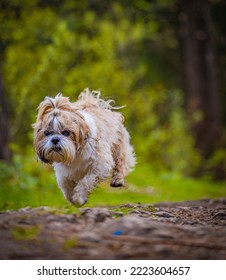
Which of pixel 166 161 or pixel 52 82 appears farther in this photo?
pixel 166 161

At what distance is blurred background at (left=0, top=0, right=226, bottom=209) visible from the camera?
1361cm

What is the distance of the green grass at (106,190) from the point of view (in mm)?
10570

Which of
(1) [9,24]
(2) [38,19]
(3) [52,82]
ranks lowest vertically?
(3) [52,82]

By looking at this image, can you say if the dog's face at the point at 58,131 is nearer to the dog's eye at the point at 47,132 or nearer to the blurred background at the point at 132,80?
the dog's eye at the point at 47,132

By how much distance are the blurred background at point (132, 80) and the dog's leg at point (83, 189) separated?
1.61 metres

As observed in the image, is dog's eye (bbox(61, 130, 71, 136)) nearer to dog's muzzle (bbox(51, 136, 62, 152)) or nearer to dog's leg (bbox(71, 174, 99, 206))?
dog's muzzle (bbox(51, 136, 62, 152))

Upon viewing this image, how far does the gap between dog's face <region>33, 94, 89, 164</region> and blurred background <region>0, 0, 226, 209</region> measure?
1855 millimetres

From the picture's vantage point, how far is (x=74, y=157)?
7.82m

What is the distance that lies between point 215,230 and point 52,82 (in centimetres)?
929

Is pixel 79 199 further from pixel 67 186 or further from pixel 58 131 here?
pixel 58 131

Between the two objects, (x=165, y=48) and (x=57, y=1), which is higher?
(x=165, y=48)

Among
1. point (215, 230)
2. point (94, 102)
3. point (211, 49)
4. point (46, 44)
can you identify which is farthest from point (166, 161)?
point (215, 230)

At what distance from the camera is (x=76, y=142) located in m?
7.73

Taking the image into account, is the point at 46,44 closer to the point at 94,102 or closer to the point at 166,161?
the point at 166,161
